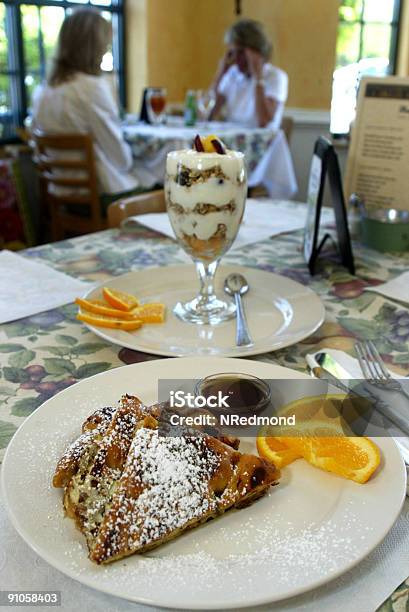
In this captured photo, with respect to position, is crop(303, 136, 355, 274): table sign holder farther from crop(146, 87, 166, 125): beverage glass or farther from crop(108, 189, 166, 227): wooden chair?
crop(146, 87, 166, 125): beverage glass

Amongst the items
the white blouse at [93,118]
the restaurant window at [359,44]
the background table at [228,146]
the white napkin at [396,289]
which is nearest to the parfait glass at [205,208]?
the white napkin at [396,289]

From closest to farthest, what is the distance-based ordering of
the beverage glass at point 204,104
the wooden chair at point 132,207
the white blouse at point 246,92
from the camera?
the wooden chair at point 132,207 → the beverage glass at point 204,104 → the white blouse at point 246,92

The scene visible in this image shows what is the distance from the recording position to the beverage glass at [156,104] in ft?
11.1

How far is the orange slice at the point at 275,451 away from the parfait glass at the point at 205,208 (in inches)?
14.3

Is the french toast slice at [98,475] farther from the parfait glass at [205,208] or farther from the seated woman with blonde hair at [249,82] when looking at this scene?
the seated woman with blonde hair at [249,82]

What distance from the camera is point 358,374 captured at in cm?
77

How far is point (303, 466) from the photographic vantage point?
55cm

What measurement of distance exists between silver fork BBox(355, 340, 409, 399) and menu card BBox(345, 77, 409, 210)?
0.62 metres

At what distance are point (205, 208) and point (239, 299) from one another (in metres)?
0.15

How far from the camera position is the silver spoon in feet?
2.76

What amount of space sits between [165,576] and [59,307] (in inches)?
24.7

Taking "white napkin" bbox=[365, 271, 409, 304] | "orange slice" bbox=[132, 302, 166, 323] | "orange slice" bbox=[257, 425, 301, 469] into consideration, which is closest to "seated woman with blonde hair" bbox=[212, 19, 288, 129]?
"white napkin" bbox=[365, 271, 409, 304]

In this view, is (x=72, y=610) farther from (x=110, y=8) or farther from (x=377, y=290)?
(x=110, y=8)

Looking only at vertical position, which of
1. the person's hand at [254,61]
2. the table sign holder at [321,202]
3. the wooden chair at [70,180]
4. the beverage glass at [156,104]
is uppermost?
the person's hand at [254,61]
